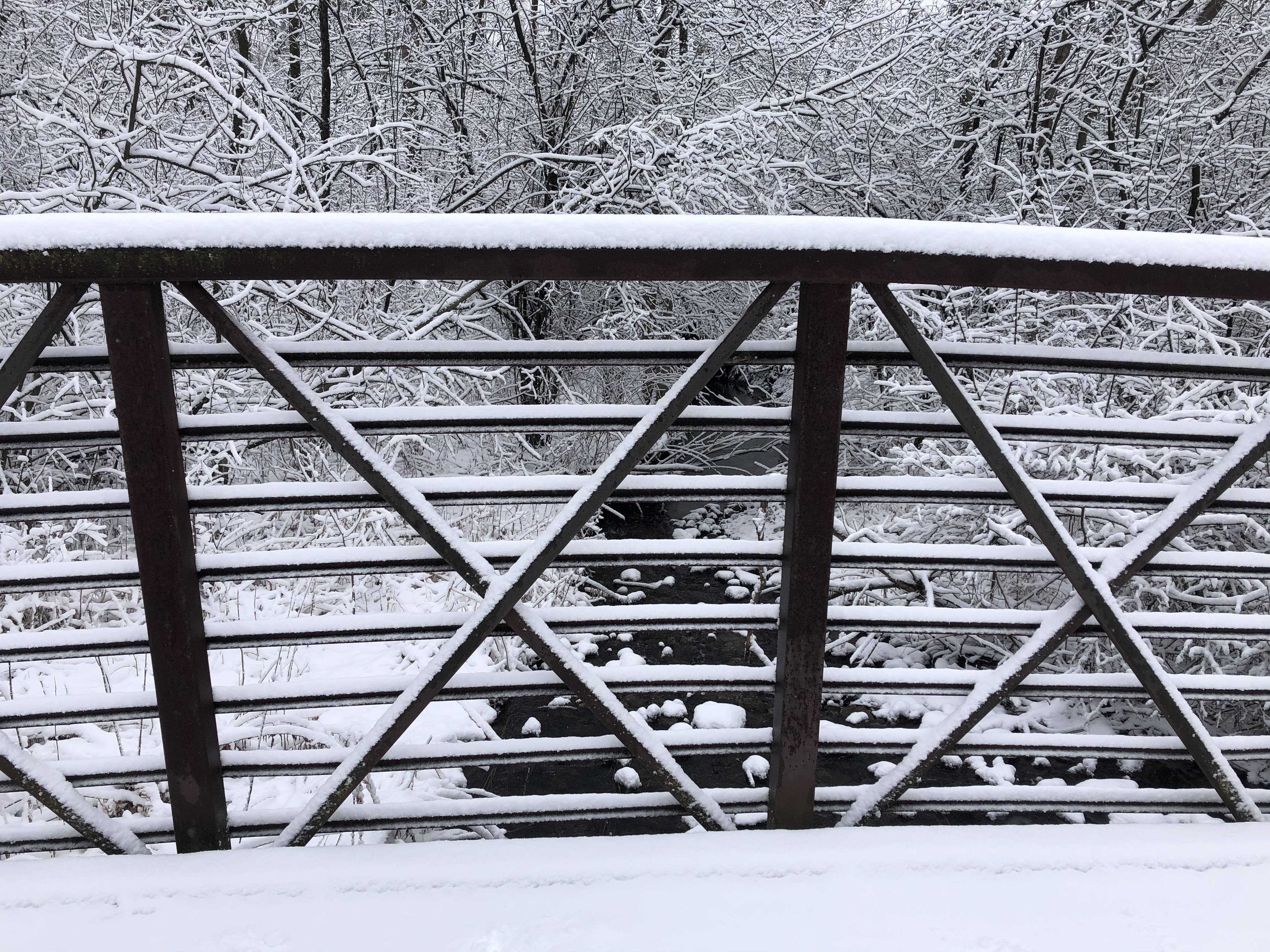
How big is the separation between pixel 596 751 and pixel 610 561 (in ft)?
1.66

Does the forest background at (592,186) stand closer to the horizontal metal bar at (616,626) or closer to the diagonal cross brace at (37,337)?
the horizontal metal bar at (616,626)

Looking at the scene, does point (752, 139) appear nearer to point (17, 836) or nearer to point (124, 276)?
point (124, 276)

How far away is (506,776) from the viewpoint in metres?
4.36

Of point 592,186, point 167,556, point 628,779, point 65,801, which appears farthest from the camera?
point 592,186

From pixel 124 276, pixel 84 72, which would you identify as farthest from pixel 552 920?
pixel 84 72

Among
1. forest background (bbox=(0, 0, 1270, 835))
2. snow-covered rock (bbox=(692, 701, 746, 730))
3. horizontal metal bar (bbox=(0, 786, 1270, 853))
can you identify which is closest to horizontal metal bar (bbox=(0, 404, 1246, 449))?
horizontal metal bar (bbox=(0, 786, 1270, 853))

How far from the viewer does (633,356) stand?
6.54 feet

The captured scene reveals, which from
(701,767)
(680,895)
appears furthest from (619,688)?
(701,767)

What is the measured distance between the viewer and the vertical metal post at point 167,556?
175 cm

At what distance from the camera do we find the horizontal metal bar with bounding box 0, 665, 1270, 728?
6.69 ft

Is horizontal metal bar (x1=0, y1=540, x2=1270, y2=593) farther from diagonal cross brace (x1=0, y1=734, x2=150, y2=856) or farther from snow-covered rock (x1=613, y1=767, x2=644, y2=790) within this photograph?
snow-covered rock (x1=613, y1=767, x2=644, y2=790)

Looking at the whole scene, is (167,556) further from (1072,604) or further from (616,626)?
(1072,604)

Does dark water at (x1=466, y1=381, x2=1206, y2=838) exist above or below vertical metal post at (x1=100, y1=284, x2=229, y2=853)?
below

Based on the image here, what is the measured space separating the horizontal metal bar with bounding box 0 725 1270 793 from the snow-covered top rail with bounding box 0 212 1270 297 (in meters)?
1.16
